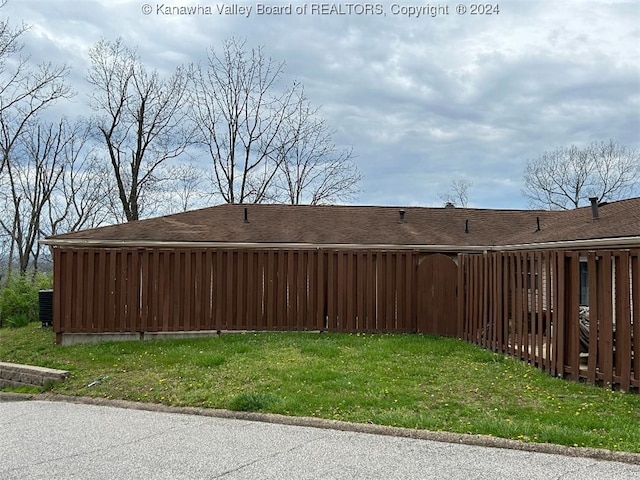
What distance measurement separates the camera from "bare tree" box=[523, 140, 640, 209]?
31.2m

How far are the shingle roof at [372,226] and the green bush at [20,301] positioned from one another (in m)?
3.41

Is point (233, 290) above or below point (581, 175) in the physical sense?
below

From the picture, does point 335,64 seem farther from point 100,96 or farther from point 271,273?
point 100,96

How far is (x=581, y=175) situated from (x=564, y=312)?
29008 mm

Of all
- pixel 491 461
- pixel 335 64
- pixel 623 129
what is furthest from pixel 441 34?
pixel 623 129

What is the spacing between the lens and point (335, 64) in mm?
15406

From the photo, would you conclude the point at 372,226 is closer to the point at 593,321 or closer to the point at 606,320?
the point at 593,321

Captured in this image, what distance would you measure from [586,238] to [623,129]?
47.2ft

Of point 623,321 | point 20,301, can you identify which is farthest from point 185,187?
point 623,321

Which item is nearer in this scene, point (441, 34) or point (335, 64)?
point (441, 34)

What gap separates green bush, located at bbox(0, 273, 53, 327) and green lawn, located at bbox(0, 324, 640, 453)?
3.75 m

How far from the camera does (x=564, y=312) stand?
740 centimetres

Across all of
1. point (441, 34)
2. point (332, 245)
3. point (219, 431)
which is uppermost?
point (441, 34)

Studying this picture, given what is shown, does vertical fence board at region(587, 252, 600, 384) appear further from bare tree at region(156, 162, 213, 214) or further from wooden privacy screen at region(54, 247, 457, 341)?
bare tree at region(156, 162, 213, 214)
